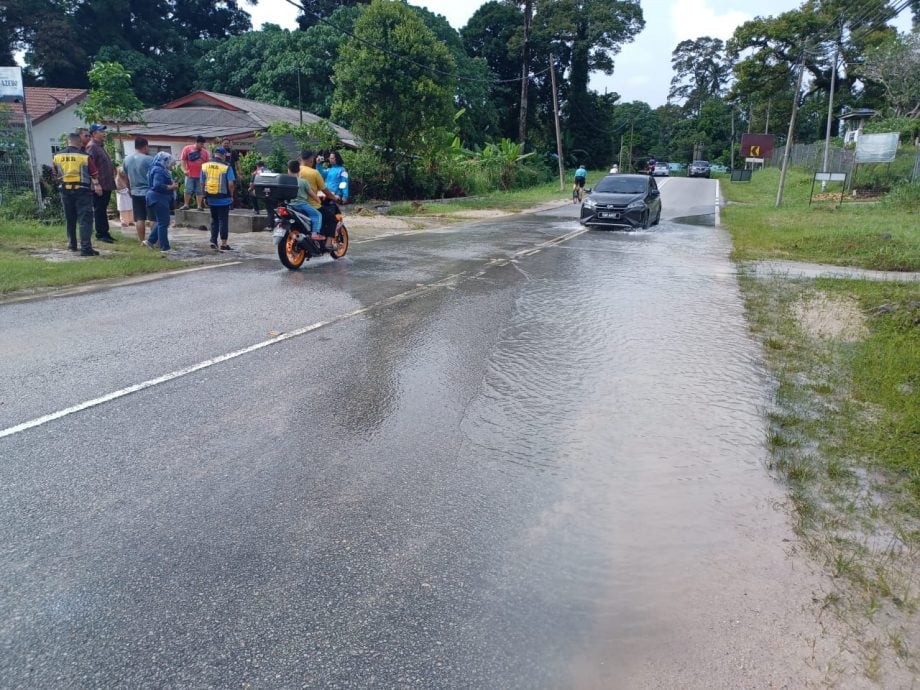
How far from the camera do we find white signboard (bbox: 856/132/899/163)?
25359 millimetres

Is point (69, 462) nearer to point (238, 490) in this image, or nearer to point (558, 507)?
point (238, 490)

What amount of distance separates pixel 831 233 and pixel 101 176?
16.3 meters

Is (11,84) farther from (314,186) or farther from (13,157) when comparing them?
(314,186)

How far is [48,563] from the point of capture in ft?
10.4

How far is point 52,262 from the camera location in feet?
35.4

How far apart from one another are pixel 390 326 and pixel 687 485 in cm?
433

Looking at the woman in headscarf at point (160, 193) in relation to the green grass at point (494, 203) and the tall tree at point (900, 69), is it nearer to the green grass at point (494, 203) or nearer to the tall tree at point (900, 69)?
the green grass at point (494, 203)

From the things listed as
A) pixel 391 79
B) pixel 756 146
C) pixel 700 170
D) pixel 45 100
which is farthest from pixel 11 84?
pixel 700 170

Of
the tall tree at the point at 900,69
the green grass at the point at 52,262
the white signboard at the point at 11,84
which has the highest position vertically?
the tall tree at the point at 900,69

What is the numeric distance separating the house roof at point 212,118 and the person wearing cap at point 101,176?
15.5 metres

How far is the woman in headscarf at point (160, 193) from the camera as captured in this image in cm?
1214

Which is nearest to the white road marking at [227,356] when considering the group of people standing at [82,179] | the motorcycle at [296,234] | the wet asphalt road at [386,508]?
the wet asphalt road at [386,508]

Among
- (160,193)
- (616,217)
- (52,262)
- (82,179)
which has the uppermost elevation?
(82,179)

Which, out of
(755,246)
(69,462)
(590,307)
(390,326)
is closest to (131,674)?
(69,462)
